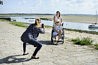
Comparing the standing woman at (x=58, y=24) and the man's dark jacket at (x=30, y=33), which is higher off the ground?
the man's dark jacket at (x=30, y=33)

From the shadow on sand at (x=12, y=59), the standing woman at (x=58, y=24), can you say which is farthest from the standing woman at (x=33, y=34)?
the standing woman at (x=58, y=24)

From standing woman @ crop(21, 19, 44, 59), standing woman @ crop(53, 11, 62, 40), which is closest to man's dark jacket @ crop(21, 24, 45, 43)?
standing woman @ crop(21, 19, 44, 59)

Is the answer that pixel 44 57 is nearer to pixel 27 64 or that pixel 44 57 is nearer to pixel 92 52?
pixel 27 64

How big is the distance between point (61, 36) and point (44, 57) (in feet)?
13.2

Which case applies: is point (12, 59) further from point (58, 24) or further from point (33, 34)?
point (58, 24)

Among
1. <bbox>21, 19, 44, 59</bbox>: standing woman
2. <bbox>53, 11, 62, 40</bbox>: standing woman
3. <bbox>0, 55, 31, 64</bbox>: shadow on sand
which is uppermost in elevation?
<bbox>21, 19, 44, 59</bbox>: standing woman

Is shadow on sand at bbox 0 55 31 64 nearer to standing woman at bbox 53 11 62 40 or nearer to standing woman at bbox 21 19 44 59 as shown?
standing woman at bbox 21 19 44 59

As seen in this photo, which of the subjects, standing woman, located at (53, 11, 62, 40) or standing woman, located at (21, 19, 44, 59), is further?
standing woman, located at (53, 11, 62, 40)

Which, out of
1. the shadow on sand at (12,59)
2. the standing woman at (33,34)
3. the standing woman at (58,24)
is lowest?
the shadow on sand at (12,59)

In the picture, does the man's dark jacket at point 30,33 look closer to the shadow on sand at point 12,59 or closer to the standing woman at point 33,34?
the standing woman at point 33,34

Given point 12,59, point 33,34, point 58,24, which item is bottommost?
point 12,59

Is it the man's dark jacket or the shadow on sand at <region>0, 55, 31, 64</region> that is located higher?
the man's dark jacket

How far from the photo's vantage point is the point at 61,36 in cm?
1334

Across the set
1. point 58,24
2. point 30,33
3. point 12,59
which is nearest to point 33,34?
point 30,33
